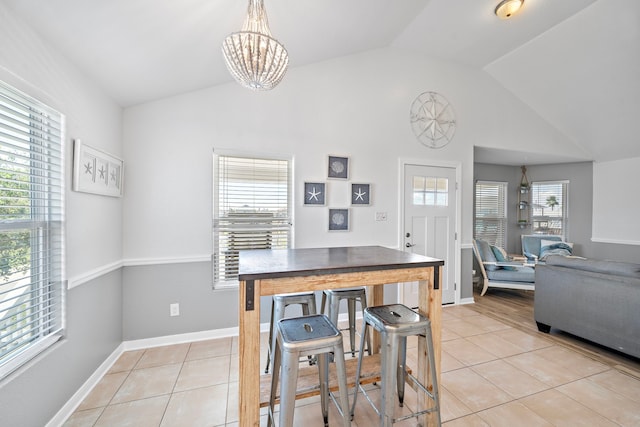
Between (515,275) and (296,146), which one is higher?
(296,146)

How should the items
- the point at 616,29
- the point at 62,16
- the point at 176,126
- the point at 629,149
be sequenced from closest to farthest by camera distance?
1. the point at 62,16
2. the point at 176,126
3. the point at 616,29
4. the point at 629,149

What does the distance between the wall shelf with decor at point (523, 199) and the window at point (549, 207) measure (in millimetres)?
98

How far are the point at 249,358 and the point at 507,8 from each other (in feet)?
12.4

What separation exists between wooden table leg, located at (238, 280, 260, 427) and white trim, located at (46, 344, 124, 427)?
124cm

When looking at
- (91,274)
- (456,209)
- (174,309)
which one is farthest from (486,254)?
(91,274)

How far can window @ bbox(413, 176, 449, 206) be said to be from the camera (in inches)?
143

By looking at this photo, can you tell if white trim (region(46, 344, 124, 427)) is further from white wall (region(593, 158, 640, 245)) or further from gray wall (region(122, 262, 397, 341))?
white wall (region(593, 158, 640, 245))

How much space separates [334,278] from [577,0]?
150 inches

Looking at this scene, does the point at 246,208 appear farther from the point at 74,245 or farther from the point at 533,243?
the point at 533,243

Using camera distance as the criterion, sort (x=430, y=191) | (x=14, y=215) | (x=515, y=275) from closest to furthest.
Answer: (x=14, y=215) < (x=430, y=191) < (x=515, y=275)

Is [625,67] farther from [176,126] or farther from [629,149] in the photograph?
[176,126]

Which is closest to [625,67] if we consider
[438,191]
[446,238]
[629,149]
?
[629,149]

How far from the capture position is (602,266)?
8.38ft

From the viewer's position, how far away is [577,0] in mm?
2822
